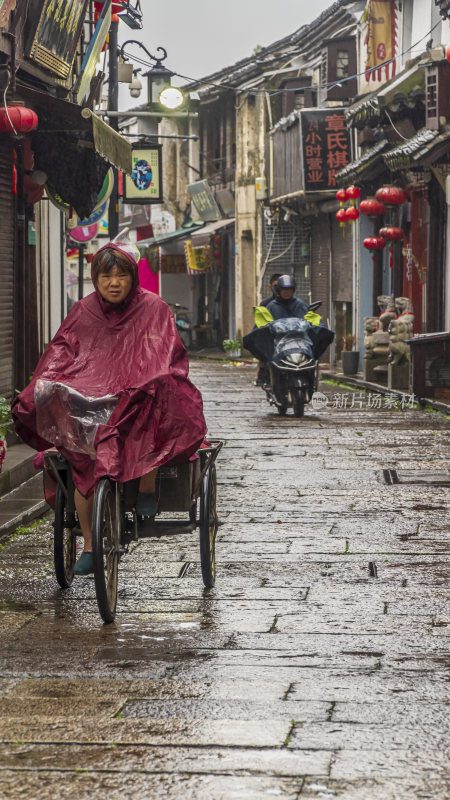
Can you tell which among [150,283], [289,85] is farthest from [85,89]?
[150,283]

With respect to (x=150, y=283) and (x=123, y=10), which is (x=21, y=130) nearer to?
(x=123, y=10)

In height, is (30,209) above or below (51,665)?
above

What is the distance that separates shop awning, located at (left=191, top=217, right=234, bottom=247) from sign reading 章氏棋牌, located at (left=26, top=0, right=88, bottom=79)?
84.4ft

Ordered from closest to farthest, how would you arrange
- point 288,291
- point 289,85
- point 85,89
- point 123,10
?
point 85,89, point 288,291, point 123,10, point 289,85

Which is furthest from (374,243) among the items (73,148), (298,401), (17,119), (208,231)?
(208,231)

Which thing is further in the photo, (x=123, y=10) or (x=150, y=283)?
(x=150, y=283)

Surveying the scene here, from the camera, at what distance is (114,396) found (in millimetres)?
6730

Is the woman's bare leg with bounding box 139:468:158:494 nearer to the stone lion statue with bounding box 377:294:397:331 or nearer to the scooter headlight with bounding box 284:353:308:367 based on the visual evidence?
the scooter headlight with bounding box 284:353:308:367

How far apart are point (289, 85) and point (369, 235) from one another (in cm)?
908

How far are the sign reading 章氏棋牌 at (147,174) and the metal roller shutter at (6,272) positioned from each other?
527 inches

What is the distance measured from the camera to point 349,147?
3136cm

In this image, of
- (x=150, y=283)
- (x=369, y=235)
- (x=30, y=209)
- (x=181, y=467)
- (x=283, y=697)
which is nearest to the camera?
(x=283, y=697)

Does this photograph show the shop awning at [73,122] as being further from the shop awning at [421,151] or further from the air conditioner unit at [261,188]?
the air conditioner unit at [261,188]

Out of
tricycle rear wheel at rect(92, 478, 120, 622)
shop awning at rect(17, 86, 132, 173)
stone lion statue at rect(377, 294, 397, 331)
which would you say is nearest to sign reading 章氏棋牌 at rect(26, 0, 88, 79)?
shop awning at rect(17, 86, 132, 173)
